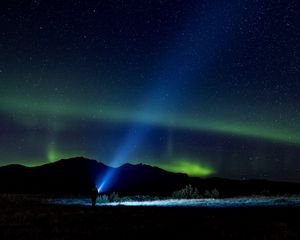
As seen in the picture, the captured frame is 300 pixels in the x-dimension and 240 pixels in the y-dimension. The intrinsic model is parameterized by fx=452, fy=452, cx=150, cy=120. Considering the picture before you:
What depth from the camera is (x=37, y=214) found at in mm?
24234

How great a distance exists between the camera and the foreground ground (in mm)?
16906

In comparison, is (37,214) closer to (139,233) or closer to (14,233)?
(14,233)

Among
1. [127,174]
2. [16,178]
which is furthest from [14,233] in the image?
[127,174]

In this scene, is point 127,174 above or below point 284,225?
above

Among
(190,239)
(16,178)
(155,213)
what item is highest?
(16,178)

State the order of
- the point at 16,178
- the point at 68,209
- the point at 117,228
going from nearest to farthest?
the point at 117,228 < the point at 68,209 < the point at 16,178

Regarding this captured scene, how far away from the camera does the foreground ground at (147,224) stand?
55.5 ft

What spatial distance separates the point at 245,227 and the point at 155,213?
6.80m

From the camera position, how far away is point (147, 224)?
1945cm

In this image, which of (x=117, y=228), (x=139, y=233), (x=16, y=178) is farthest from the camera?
(x=16, y=178)

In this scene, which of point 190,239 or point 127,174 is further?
point 127,174

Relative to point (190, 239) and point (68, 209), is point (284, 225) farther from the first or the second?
point (68, 209)

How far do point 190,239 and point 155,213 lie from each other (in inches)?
323

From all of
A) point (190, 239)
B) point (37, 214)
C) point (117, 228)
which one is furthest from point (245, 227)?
point (37, 214)
